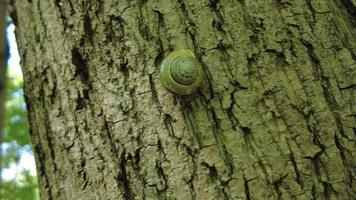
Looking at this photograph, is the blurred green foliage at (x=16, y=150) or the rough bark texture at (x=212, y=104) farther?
the blurred green foliage at (x=16, y=150)

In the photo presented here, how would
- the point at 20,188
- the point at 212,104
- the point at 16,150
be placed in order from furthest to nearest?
1. the point at 16,150
2. the point at 20,188
3. the point at 212,104

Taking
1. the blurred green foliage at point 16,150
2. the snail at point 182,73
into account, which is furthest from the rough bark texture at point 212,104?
the blurred green foliage at point 16,150

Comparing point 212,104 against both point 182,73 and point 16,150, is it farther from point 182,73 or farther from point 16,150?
point 16,150

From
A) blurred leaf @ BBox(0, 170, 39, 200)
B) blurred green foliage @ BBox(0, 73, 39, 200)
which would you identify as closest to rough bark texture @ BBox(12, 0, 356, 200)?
blurred green foliage @ BBox(0, 73, 39, 200)

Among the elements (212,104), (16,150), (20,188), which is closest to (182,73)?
(212,104)

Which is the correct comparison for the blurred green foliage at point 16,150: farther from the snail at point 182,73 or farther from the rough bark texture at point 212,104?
the snail at point 182,73

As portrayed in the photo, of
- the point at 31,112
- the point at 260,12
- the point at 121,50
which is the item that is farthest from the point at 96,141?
the point at 260,12

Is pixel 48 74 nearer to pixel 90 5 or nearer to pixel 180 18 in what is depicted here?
pixel 90 5
